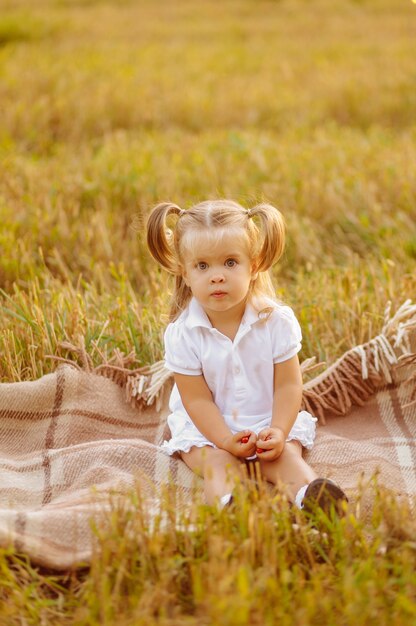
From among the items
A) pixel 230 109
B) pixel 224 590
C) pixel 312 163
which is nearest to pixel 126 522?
pixel 224 590

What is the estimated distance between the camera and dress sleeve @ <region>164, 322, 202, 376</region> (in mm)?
2518

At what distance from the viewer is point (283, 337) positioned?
2.51m

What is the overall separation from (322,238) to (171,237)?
201cm

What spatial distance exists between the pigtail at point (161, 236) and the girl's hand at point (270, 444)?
61 cm

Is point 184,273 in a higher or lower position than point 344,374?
higher

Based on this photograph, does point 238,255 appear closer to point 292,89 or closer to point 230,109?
point 230,109

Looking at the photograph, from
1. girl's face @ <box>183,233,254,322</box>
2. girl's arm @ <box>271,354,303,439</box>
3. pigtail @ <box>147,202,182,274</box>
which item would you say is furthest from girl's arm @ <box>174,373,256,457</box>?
pigtail @ <box>147,202,182,274</box>

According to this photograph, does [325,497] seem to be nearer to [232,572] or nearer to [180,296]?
[232,572]

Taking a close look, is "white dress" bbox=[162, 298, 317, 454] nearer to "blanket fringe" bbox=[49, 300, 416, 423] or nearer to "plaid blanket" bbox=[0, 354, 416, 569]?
"plaid blanket" bbox=[0, 354, 416, 569]

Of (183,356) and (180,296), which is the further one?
(180,296)

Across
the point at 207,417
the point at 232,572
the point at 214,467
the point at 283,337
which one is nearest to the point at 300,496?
the point at 214,467

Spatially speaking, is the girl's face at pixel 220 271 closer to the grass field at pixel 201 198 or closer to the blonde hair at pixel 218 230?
the blonde hair at pixel 218 230

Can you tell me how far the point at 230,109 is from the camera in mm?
7277

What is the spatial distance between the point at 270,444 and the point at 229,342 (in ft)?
1.18
